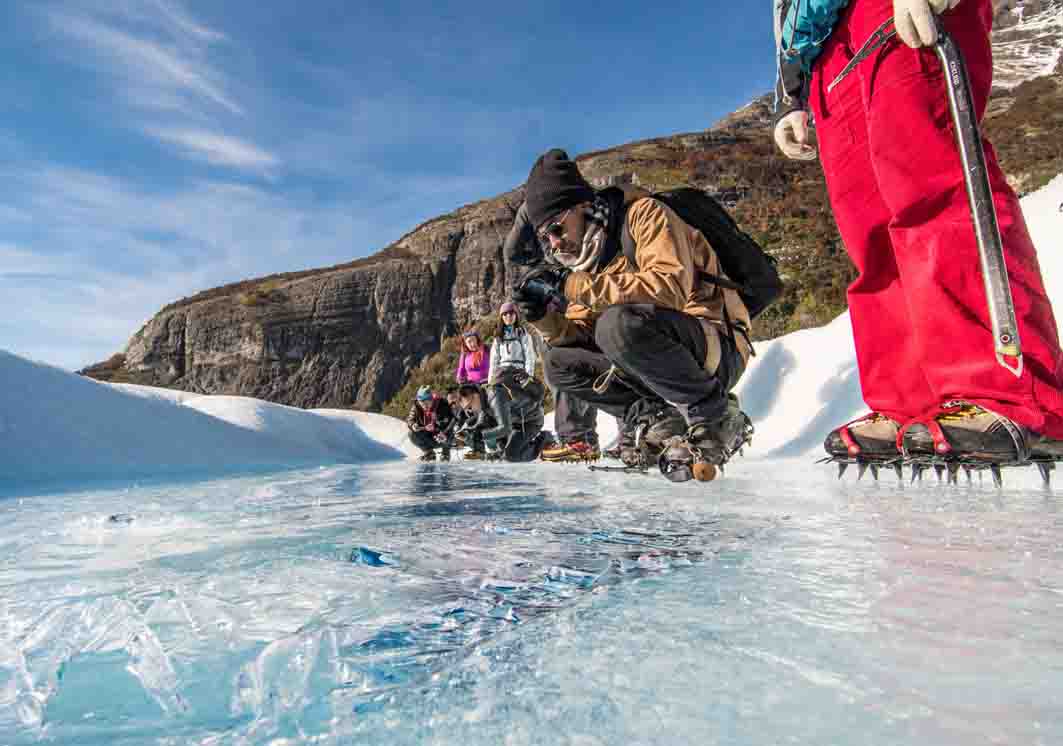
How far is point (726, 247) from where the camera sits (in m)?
2.54

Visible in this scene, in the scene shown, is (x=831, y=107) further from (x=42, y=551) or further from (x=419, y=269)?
(x=419, y=269)

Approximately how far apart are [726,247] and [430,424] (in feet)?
21.6

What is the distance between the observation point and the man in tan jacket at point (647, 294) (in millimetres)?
2305

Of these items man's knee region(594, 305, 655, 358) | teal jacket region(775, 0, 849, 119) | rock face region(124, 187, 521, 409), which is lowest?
man's knee region(594, 305, 655, 358)

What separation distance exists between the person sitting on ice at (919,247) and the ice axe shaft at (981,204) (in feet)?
0.10

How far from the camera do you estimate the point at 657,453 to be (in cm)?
293

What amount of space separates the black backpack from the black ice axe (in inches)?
36.8

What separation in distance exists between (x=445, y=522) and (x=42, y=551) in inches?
33.0

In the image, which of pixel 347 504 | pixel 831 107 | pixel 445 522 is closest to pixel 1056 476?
pixel 831 107

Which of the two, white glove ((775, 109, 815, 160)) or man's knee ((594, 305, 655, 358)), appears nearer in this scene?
white glove ((775, 109, 815, 160))

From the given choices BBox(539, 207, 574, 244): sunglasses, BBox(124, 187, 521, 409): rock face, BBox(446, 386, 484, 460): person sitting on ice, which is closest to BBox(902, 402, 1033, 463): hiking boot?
BBox(539, 207, 574, 244): sunglasses

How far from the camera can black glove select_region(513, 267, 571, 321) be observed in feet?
7.77

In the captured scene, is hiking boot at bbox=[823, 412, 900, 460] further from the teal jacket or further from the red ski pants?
the teal jacket

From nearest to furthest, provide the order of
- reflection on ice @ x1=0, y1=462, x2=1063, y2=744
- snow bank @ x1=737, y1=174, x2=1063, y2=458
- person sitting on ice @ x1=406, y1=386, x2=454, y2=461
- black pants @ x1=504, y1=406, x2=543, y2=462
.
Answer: reflection on ice @ x1=0, y1=462, x2=1063, y2=744 < snow bank @ x1=737, y1=174, x2=1063, y2=458 < black pants @ x1=504, y1=406, x2=543, y2=462 < person sitting on ice @ x1=406, y1=386, x2=454, y2=461
